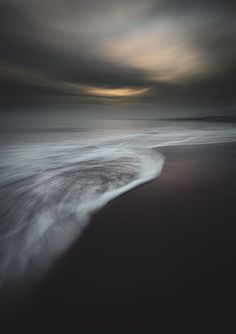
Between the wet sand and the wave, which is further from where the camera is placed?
the wave

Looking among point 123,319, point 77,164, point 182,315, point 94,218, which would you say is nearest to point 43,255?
point 94,218

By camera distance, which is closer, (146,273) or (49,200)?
(146,273)

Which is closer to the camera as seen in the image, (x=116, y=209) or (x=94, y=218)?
(x=94, y=218)

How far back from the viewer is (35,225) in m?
2.10

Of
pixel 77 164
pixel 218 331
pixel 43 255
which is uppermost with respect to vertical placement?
pixel 77 164

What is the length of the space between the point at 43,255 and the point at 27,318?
511 mm

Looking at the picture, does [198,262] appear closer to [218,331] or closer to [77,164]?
[218,331]

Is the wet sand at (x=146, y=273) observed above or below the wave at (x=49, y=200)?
below

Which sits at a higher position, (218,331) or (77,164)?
(77,164)

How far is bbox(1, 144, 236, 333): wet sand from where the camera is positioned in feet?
3.67

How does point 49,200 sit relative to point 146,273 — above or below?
above

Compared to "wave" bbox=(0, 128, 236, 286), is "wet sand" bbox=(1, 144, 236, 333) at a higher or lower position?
lower

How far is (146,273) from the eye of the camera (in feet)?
4.57

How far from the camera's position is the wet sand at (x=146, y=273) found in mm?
1117
